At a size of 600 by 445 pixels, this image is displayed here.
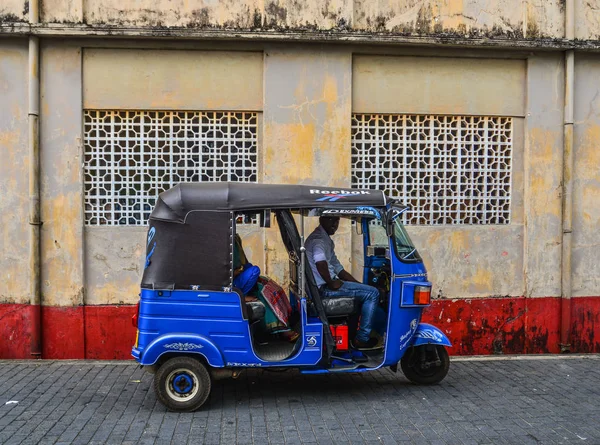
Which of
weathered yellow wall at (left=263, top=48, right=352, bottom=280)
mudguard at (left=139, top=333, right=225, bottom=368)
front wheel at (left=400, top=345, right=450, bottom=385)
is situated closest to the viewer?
mudguard at (left=139, top=333, right=225, bottom=368)

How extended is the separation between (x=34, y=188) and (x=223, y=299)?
343 cm

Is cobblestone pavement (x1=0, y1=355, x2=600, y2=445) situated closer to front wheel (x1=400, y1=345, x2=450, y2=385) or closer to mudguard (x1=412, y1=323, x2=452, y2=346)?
front wheel (x1=400, y1=345, x2=450, y2=385)

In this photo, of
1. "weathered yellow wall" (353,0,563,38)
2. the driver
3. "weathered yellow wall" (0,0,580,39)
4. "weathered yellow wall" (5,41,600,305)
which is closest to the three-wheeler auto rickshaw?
the driver

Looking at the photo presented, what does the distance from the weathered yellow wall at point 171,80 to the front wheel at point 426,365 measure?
3632 mm

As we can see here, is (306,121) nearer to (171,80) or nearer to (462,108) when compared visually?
(171,80)

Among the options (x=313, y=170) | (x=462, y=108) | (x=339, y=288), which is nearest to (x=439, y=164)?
(x=462, y=108)

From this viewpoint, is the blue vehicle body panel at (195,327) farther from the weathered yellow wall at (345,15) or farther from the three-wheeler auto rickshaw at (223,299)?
the weathered yellow wall at (345,15)

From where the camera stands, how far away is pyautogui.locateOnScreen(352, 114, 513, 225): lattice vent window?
9.09 meters

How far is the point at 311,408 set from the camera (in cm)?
654

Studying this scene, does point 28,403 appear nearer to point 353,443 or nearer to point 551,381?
point 353,443

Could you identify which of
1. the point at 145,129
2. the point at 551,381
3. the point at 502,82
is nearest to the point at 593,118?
the point at 502,82

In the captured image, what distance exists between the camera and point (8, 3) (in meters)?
8.47

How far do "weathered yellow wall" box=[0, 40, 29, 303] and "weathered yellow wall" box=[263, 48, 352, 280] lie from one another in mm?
2942

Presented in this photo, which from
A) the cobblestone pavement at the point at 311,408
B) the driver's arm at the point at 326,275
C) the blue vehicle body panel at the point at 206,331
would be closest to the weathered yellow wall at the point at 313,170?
Result: the cobblestone pavement at the point at 311,408
